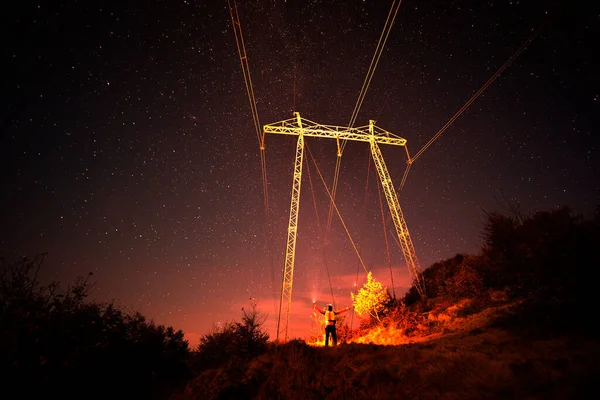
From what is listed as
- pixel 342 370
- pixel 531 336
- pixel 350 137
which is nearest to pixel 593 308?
pixel 531 336

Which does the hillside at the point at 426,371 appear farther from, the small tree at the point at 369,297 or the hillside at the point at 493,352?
the small tree at the point at 369,297

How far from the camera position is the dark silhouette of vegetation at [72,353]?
892 cm

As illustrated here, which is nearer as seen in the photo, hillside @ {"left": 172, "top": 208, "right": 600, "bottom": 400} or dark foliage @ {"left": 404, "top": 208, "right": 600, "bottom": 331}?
hillside @ {"left": 172, "top": 208, "right": 600, "bottom": 400}

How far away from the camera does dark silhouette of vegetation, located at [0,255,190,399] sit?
29.3 ft

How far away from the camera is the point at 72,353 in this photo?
10680 mm

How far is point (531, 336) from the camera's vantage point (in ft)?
28.2

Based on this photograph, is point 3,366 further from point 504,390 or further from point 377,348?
point 504,390

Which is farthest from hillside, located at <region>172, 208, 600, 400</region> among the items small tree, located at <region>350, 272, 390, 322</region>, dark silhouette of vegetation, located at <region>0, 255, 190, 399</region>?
small tree, located at <region>350, 272, 390, 322</region>

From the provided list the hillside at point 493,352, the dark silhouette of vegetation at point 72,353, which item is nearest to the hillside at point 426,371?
the hillside at point 493,352

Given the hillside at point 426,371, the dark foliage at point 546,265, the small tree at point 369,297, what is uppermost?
the small tree at point 369,297

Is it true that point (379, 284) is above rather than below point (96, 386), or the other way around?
above

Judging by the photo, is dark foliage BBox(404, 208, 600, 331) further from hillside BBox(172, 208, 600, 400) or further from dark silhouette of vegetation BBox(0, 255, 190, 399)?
dark silhouette of vegetation BBox(0, 255, 190, 399)

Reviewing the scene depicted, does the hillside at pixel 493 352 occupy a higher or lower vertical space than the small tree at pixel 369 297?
lower

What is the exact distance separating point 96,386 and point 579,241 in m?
20.7
